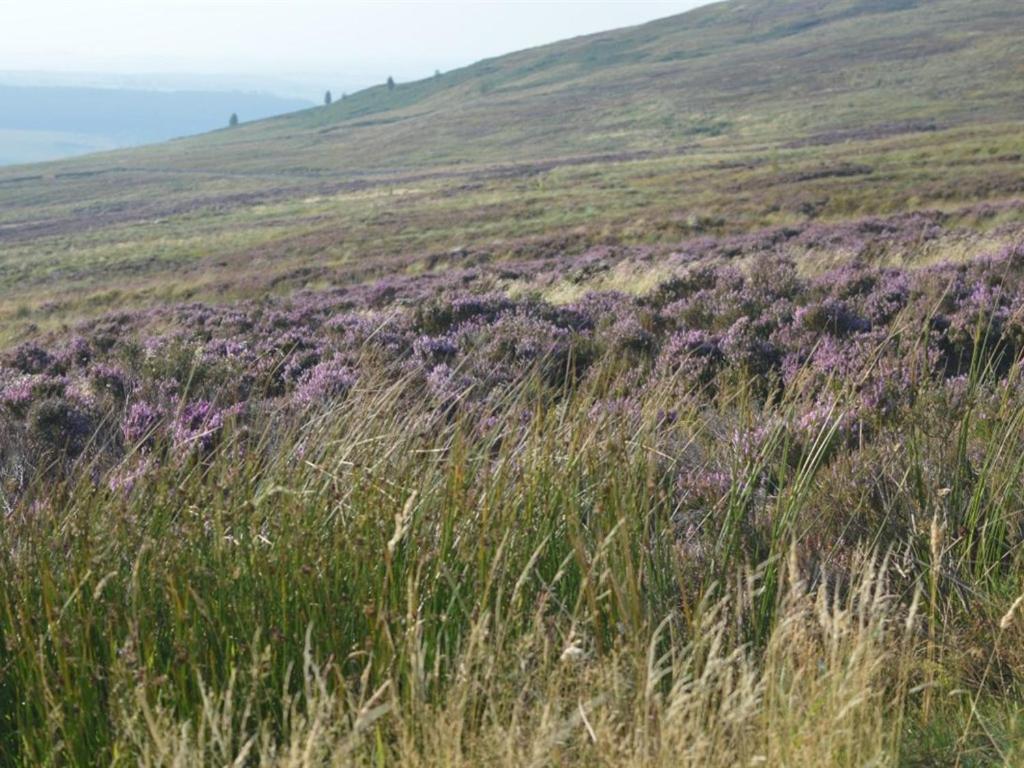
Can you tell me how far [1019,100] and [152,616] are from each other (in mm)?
97941

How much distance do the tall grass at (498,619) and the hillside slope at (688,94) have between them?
7767 centimetres

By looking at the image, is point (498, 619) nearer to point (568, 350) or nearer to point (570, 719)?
point (570, 719)

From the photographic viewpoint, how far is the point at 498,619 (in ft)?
7.30

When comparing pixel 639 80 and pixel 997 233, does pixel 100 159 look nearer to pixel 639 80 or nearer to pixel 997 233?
pixel 639 80

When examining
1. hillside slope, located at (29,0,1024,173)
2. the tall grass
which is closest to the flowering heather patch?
the tall grass

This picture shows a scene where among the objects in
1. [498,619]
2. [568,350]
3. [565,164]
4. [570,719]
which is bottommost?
[565,164]

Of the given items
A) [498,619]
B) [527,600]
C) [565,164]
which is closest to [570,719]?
[498,619]

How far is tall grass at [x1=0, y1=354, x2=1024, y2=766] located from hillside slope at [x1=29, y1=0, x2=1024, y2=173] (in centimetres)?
7767

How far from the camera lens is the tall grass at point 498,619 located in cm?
214

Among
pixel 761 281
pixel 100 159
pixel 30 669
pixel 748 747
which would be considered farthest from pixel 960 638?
pixel 100 159

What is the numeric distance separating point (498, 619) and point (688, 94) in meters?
125

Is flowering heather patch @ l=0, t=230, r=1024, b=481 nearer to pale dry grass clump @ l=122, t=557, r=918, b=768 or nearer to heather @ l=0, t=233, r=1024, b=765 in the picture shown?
heather @ l=0, t=233, r=1024, b=765

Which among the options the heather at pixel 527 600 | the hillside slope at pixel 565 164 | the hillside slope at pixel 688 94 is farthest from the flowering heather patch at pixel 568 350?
the hillside slope at pixel 688 94

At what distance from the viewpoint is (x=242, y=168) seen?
116 m
